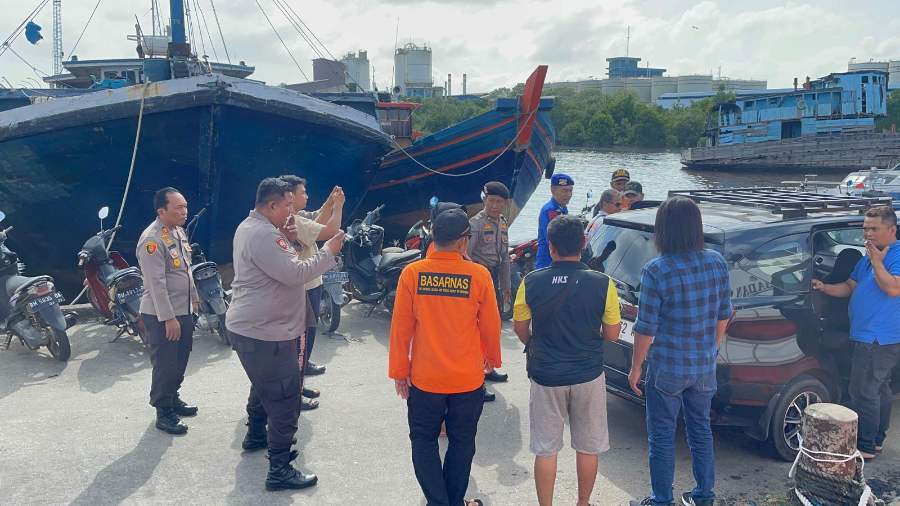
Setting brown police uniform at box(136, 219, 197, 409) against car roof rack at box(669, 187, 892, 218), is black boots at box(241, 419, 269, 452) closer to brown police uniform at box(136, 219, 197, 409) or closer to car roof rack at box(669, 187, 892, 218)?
brown police uniform at box(136, 219, 197, 409)

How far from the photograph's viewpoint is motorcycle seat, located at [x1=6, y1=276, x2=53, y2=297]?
6203 millimetres

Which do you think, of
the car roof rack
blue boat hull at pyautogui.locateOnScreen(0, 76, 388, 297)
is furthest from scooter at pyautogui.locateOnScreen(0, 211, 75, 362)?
the car roof rack

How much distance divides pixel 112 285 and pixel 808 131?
4707 centimetres

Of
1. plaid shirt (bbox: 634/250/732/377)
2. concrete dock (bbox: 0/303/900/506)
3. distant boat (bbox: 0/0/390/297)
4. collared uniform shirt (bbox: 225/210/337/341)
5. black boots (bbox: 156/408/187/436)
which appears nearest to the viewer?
plaid shirt (bbox: 634/250/732/377)

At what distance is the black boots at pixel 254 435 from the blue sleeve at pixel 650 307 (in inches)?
93.7

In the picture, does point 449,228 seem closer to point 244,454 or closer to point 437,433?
point 437,433

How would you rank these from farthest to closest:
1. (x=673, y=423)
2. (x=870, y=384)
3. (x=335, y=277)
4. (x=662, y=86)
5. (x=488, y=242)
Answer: (x=662, y=86)
(x=335, y=277)
(x=488, y=242)
(x=870, y=384)
(x=673, y=423)

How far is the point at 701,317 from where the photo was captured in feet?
11.4

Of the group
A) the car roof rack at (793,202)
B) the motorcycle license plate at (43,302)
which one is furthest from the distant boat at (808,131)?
the motorcycle license plate at (43,302)

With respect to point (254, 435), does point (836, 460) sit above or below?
above

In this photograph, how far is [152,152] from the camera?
839cm

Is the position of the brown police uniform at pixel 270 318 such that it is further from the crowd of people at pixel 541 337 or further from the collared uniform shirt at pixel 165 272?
the collared uniform shirt at pixel 165 272

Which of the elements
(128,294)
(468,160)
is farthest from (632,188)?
(468,160)

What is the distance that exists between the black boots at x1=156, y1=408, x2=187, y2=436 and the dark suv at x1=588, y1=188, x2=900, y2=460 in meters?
2.78
